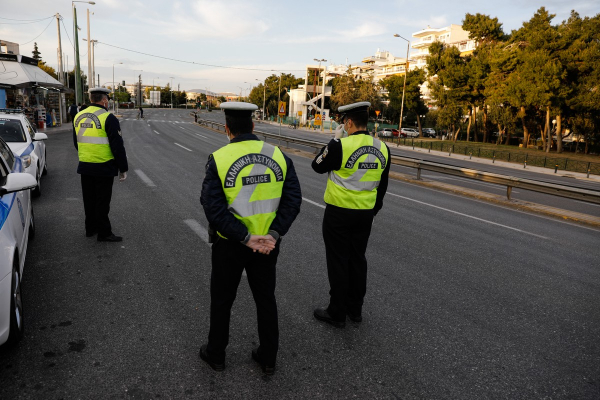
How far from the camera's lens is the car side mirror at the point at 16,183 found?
341 cm

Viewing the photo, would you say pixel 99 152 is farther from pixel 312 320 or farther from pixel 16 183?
pixel 312 320

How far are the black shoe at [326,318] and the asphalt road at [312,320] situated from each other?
92 mm

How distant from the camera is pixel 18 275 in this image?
3408 mm

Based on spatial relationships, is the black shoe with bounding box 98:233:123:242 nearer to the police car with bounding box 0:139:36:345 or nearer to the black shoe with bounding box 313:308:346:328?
the police car with bounding box 0:139:36:345

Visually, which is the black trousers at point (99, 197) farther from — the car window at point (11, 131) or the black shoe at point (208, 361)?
the car window at point (11, 131)

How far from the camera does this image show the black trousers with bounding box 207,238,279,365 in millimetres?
2838

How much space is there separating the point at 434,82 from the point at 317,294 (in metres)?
48.6

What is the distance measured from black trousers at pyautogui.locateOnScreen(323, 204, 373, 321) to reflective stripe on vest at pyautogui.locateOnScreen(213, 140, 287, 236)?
98 cm

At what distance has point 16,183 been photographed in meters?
3.54

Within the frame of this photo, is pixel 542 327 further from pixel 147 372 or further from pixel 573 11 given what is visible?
pixel 573 11

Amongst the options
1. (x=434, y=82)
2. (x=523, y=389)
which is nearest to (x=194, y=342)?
(x=523, y=389)

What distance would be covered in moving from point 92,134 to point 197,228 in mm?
2041

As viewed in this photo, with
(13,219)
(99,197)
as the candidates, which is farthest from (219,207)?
(99,197)

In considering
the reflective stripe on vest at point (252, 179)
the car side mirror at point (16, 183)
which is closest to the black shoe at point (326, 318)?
the reflective stripe on vest at point (252, 179)
